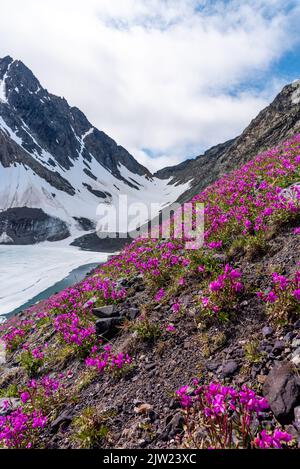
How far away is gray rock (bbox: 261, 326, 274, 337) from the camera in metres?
4.45

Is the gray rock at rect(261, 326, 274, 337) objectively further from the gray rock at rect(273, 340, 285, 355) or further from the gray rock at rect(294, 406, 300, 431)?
the gray rock at rect(294, 406, 300, 431)

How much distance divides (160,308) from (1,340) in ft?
25.3

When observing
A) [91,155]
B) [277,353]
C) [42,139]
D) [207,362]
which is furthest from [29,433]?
[91,155]

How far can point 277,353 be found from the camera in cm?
408

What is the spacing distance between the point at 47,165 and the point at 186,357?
5572 inches

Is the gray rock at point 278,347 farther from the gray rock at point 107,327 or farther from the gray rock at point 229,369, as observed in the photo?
the gray rock at point 107,327

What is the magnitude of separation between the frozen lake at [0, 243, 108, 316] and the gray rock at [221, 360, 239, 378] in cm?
2545

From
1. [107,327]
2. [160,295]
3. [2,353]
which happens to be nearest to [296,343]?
[160,295]

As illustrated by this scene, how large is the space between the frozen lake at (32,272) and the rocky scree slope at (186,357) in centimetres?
2191

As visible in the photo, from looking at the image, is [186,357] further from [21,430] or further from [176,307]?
[21,430]

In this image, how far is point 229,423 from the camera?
10.9 feet

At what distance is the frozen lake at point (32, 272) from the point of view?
35.2m

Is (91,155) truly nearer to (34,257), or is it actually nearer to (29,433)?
(34,257)

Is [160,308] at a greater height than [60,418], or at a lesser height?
greater
